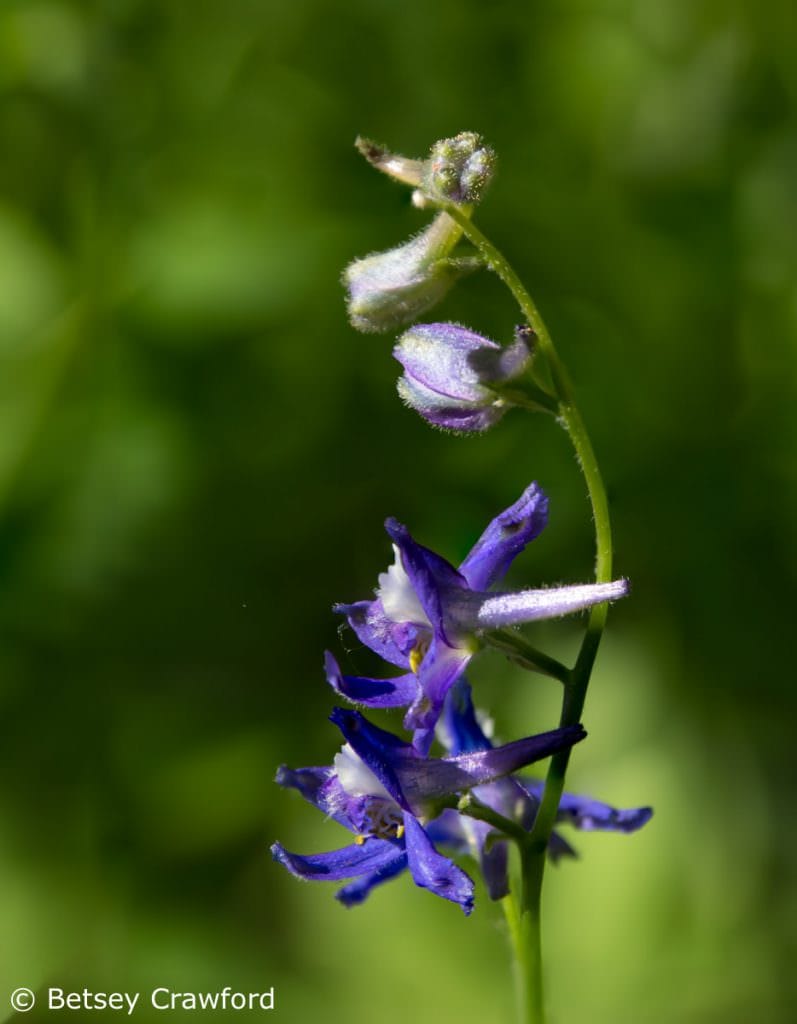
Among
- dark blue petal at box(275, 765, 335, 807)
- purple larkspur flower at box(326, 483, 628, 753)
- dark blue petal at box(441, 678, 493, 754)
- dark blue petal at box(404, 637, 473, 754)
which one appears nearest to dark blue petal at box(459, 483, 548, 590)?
purple larkspur flower at box(326, 483, 628, 753)

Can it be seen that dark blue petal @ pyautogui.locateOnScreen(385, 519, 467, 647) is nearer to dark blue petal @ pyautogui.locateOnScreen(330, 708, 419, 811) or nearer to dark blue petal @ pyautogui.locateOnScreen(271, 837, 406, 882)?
dark blue petal @ pyautogui.locateOnScreen(330, 708, 419, 811)

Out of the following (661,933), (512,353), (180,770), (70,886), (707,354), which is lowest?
(70,886)

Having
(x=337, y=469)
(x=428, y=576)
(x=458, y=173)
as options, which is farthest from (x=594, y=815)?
(x=337, y=469)

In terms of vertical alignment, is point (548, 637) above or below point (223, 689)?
above

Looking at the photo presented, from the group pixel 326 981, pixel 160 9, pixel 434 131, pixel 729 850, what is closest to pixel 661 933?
pixel 729 850

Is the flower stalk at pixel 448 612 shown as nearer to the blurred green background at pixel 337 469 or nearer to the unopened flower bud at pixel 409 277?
the unopened flower bud at pixel 409 277

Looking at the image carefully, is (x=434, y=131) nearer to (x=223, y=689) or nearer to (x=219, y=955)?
(x=223, y=689)
